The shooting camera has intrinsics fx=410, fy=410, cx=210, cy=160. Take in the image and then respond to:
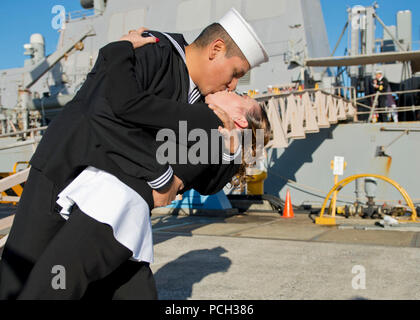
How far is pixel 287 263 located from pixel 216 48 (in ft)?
12.3

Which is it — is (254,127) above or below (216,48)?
below

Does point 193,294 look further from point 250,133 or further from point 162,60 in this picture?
point 162,60

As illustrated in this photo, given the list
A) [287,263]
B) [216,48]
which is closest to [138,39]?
[216,48]

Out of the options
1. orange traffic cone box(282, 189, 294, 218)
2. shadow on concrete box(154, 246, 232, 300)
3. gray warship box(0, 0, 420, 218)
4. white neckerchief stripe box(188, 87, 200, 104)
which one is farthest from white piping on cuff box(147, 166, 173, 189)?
orange traffic cone box(282, 189, 294, 218)

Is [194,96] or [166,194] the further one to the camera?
[194,96]

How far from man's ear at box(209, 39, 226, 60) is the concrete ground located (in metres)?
2.51

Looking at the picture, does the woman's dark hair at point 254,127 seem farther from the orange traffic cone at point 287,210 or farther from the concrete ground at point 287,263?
the orange traffic cone at point 287,210

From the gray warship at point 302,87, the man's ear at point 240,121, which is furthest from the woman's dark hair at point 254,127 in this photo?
the gray warship at point 302,87

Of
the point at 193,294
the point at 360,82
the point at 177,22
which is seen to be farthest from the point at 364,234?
the point at 177,22

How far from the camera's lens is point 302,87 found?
52.4 feet

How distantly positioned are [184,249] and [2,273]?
452 centimetres

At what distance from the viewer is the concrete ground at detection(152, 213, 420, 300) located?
12.9 feet

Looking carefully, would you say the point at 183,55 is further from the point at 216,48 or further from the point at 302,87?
the point at 302,87

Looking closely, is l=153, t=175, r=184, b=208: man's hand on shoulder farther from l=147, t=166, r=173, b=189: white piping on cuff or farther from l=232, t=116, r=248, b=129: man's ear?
l=232, t=116, r=248, b=129: man's ear
